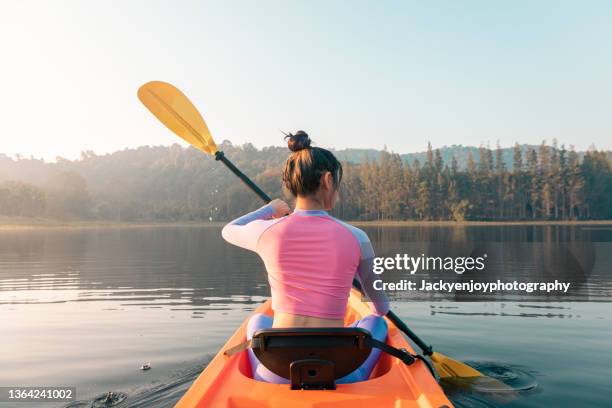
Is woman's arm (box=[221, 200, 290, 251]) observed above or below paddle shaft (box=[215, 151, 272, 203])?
below

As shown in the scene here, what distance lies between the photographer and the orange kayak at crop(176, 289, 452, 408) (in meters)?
2.67

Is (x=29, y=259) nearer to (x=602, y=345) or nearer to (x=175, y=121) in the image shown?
(x=175, y=121)

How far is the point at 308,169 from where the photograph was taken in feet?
8.98

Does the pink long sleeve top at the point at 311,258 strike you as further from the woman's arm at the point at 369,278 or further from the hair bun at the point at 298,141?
the hair bun at the point at 298,141

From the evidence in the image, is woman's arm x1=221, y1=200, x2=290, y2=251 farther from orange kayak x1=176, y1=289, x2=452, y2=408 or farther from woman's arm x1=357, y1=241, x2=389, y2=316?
orange kayak x1=176, y1=289, x2=452, y2=408

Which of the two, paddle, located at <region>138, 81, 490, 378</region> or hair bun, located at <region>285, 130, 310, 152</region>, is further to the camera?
paddle, located at <region>138, 81, 490, 378</region>

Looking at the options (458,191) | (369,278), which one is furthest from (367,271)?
(458,191)

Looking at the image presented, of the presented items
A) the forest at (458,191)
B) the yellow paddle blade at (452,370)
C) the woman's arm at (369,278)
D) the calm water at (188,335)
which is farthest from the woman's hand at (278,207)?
the forest at (458,191)

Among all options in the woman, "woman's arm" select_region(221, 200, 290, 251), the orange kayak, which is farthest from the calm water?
the woman

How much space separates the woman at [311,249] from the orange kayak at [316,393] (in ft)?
0.57

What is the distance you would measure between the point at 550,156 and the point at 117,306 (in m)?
95.0

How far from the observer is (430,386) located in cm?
293

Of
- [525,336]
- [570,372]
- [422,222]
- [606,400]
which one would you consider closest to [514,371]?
[570,372]

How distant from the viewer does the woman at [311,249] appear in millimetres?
2662
